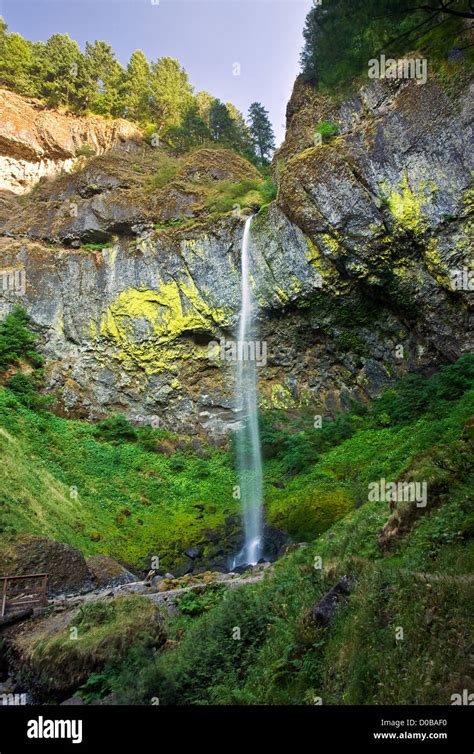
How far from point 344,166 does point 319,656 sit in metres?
21.2

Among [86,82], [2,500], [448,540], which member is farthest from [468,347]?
[86,82]

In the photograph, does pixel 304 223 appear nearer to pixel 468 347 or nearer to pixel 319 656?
pixel 468 347

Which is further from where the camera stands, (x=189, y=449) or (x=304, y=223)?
(x=189, y=449)

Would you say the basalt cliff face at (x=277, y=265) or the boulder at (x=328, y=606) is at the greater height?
the basalt cliff face at (x=277, y=265)

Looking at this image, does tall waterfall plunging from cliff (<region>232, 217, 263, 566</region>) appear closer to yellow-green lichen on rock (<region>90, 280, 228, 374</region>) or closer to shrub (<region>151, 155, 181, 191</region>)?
yellow-green lichen on rock (<region>90, 280, 228, 374</region>)

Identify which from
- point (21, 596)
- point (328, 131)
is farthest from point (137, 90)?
point (21, 596)

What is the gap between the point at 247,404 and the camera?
85.0 ft

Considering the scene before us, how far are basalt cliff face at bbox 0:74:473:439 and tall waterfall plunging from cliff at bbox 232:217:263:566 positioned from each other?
60 cm

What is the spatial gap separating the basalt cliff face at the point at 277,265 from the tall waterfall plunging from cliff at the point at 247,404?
1.97ft

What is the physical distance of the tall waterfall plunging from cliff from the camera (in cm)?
2203

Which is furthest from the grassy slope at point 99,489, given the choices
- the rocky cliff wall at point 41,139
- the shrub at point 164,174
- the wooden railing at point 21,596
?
the rocky cliff wall at point 41,139

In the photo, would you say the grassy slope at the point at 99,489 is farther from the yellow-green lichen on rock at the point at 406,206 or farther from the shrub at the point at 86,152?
the shrub at the point at 86,152

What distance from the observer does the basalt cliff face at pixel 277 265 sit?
19609 mm

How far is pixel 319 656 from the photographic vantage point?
5.50 metres
